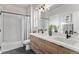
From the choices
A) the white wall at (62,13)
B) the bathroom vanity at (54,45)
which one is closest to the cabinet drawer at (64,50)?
Answer: the bathroom vanity at (54,45)

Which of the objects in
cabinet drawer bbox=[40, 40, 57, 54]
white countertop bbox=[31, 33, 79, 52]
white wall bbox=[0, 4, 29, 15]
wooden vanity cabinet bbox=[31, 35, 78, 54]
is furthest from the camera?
cabinet drawer bbox=[40, 40, 57, 54]

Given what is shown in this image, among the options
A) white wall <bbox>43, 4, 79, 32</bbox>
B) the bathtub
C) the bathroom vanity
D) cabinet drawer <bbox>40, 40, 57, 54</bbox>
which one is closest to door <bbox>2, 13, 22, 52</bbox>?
the bathtub

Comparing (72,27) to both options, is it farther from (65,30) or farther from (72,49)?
(72,49)

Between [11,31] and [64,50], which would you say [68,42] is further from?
[11,31]

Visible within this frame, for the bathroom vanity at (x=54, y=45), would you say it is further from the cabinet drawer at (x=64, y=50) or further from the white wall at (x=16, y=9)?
the white wall at (x=16, y=9)

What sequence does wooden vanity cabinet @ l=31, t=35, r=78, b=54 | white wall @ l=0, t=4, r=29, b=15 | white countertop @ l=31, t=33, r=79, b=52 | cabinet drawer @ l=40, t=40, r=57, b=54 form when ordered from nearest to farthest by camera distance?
white countertop @ l=31, t=33, r=79, b=52 < wooden vanity cabinet @ l=31, t=35, r=78, b=54 < white wall @ l=0, t=4, r=29, b=15 < cabinet drawer @ l=40, t=40, r=57, b=54

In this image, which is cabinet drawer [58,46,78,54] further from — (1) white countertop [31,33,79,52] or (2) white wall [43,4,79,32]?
(2) white wall [43,4,79,32]

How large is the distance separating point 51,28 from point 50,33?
0.46ft

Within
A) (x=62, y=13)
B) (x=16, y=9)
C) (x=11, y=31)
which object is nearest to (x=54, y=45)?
(x=62, y=13)

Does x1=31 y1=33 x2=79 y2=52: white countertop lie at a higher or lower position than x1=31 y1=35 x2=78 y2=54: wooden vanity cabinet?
higher

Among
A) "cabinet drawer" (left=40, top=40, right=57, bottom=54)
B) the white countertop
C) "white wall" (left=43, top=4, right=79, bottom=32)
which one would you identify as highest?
"white wall" (left=43, top=4, right=79, bottom=32)

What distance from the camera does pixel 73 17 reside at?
1683 mm
